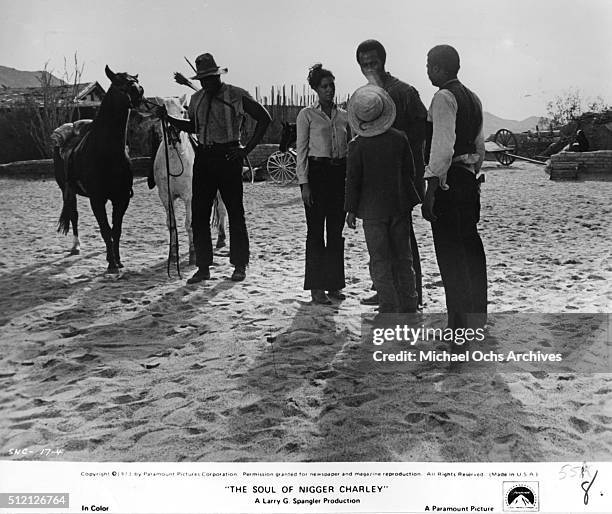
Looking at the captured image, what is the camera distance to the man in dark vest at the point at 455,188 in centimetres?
197

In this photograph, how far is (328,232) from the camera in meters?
2.58

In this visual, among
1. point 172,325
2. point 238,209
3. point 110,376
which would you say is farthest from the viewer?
point 238,209

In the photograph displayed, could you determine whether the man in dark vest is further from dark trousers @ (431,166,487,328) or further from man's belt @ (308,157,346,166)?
man's belt @ (308,157,346,166)

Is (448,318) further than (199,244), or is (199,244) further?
(199,244)

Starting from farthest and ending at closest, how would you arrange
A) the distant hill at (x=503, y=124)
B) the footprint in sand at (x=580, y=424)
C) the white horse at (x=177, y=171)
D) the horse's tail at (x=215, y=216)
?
1. the white horse at (x=177, y=171)
2. the horse's tail at (x=215, y=216)
3. the distant hill at (x=503, y=124)
4. the footprint in sand at (x=580, y=424)

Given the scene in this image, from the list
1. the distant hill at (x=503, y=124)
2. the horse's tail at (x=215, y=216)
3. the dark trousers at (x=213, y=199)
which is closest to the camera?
the distant hill at (x=503, y=124)

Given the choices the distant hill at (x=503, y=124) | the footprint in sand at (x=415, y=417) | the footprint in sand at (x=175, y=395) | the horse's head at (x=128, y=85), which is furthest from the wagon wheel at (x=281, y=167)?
the footprint in sand at (x=415, y=417)

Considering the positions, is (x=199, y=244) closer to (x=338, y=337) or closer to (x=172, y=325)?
(x=172, y=325)

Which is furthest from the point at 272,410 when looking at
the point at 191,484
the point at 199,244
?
the point at 199,244

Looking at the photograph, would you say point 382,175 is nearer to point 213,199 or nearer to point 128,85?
point 213,199

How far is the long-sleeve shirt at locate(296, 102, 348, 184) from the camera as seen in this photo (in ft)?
8.18

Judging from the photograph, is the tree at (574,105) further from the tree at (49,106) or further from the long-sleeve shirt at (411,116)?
the tree at (49,106)

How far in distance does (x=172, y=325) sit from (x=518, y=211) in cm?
158

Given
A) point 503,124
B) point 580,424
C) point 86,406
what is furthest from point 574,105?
point 86,406
